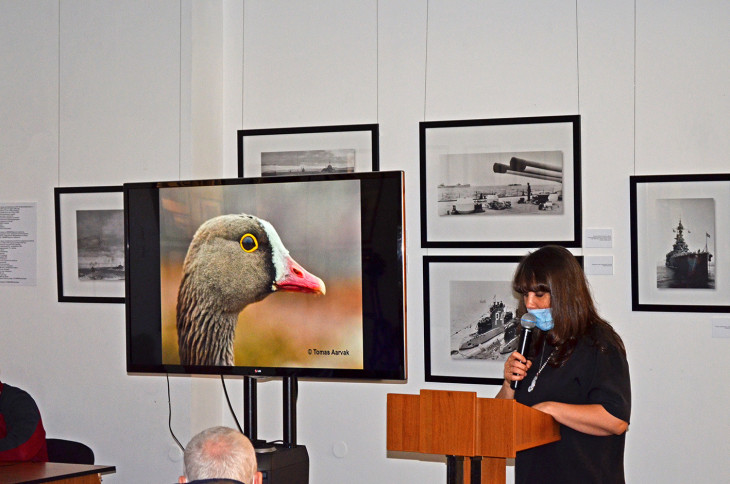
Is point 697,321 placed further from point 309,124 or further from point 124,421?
point 124,421

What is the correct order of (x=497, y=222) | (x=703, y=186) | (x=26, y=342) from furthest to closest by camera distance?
(x=26, y=342)
(x=497, y=222)
(x=703, y=186)

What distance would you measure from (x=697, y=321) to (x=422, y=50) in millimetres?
1874

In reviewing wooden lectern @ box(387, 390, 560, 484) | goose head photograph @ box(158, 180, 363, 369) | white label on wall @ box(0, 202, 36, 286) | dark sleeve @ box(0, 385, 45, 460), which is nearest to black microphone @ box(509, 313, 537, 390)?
wooden lectern @ box(387, 390, 560, 484)

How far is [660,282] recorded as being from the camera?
3879 millimetres

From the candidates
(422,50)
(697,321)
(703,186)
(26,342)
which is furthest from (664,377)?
(26,342)

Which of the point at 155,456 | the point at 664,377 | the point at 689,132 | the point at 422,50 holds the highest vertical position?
the point at 422,50

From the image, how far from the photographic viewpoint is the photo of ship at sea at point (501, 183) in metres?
4.02

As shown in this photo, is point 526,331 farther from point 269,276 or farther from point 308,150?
point 308,150

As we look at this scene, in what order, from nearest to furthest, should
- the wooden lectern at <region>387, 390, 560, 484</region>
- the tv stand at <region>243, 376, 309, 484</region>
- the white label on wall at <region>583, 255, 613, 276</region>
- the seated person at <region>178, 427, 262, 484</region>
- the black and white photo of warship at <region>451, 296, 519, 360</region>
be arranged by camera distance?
the seated person at <region>178, 427, 262, 484</region> → the wooden lectern at <region>387, 390, 560, 484</region> → the tv stand at <region>243, 376, 309, 484</region> → the white label on wall at <region>583, 255, 613, 276</region> → the black and white photo of warship at <region>451, 296, 519, 360</region>

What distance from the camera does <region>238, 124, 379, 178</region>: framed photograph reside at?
4.32 m

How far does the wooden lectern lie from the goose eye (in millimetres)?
1517

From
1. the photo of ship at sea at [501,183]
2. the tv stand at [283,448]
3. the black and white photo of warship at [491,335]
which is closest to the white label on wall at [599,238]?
the photo of ship at sea at [501,183]

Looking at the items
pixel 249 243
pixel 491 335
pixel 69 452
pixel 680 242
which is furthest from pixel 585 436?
pixel 69 452

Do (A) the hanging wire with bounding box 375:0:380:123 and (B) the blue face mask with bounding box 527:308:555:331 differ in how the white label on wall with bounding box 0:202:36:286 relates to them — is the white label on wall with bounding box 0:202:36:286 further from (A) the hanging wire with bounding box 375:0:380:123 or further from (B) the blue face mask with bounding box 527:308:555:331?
(B) the blue face mask with bounding box 527:308:555:331
